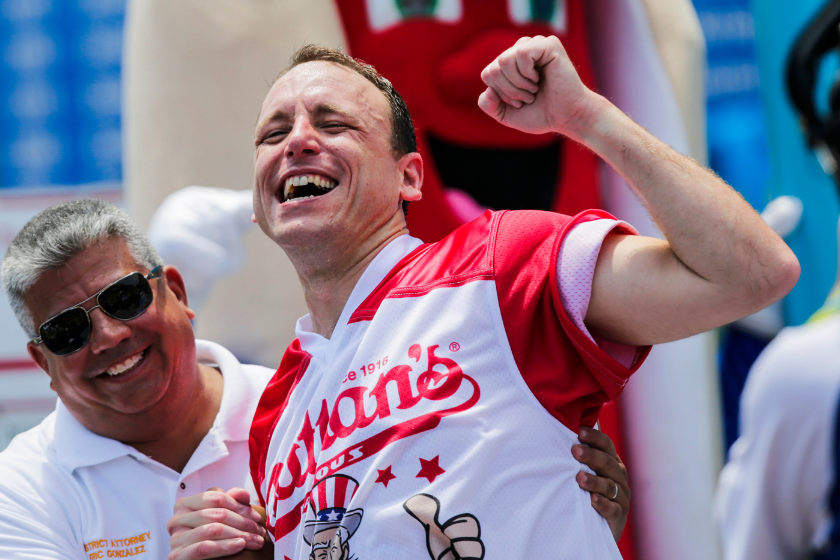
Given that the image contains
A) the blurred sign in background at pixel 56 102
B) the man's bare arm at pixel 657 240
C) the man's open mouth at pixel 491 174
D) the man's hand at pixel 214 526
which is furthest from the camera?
the blurred sign in background at pixel 56 102

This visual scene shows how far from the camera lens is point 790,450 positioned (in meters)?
1.18

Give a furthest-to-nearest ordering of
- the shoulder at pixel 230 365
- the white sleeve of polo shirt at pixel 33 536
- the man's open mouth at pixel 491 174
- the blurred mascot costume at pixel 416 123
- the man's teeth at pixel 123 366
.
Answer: the man's open mouth at pixel 491 174 < the blurred mascot costume at pixel 416 123 < the shoulder at pixel 230 365 < the man's teeth at pixel 123 366 < the white sleeve of polo shirt at pixel 33 536

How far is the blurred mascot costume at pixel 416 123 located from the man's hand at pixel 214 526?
1.39m

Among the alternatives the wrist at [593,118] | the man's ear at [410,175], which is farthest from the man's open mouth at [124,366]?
the wrist at [593,118]

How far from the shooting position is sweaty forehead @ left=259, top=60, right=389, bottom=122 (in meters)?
1.55

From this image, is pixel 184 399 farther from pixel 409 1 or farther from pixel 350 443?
pixel 409 1

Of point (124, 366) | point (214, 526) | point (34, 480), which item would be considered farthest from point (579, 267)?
point (34, 480)

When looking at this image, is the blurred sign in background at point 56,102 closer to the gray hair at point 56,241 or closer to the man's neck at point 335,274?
the gray hair at point 56,241

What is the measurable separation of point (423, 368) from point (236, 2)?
2.18 m

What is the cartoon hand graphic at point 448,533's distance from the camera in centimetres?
114

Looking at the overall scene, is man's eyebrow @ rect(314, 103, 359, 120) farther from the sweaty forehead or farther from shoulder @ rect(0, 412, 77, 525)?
shoulder @ rect(0, 412, 77, 525)

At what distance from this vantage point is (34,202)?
4160mm

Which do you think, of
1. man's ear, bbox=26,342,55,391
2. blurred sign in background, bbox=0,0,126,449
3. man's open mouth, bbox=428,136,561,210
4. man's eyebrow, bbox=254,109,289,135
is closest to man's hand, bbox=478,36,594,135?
man's eyebrow, bbox=254,109,289,135

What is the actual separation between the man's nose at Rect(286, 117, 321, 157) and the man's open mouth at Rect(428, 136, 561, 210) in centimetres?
166
